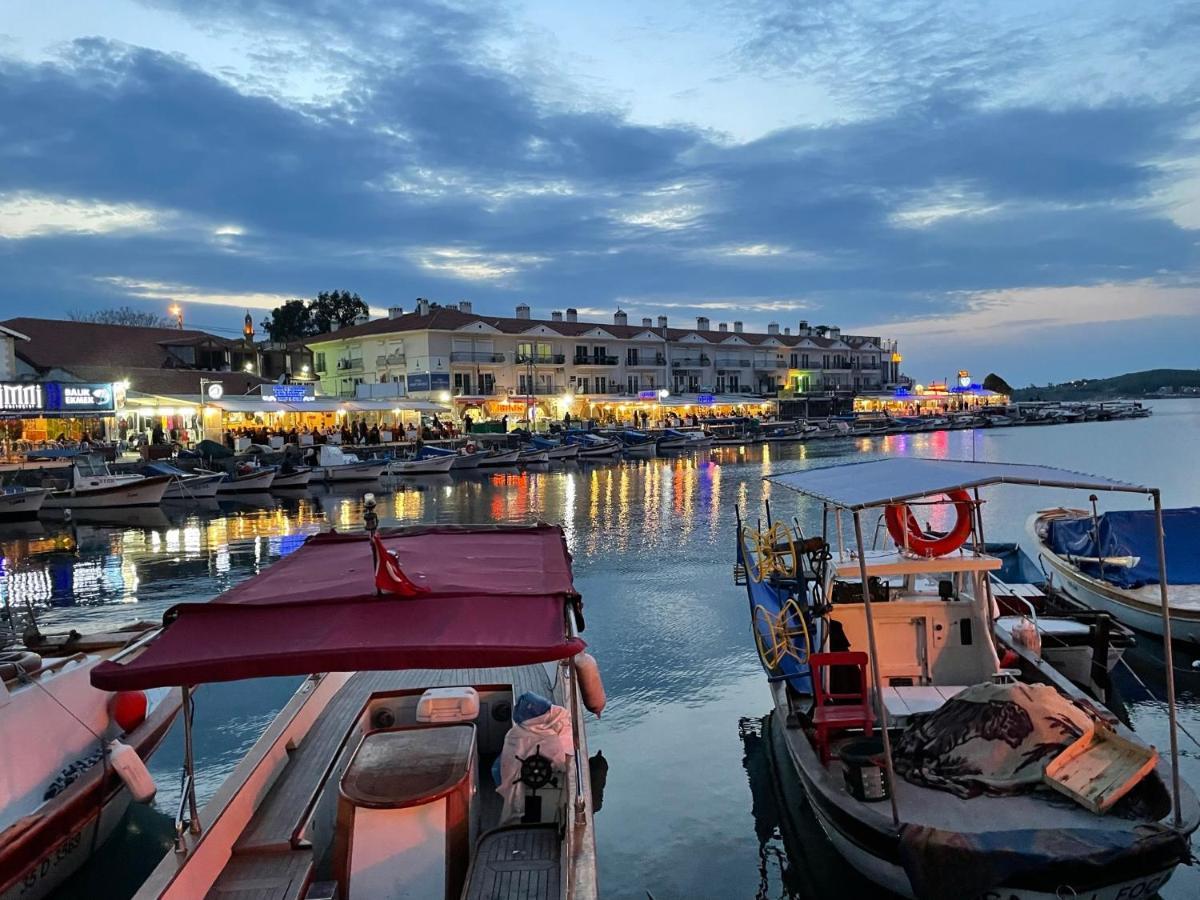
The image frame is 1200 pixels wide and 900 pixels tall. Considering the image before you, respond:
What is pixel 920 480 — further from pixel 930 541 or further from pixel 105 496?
pixel 105 496

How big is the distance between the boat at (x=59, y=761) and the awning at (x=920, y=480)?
6783mm

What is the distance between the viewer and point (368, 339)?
67.4 m

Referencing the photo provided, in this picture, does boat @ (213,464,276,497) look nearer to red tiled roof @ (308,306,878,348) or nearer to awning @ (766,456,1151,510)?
red tiled roof @ (308,306,878,348)

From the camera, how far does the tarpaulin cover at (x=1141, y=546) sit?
1489cm

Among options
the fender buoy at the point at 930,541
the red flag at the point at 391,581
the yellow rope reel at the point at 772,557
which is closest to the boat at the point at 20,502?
the yellow rope reel at the point at 772,557

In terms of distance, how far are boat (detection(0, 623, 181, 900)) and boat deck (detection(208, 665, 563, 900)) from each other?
4.16ft

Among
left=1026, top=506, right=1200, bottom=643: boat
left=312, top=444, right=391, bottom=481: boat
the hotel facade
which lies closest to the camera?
left=1026, top=506, right=1200, bottom=643: boat

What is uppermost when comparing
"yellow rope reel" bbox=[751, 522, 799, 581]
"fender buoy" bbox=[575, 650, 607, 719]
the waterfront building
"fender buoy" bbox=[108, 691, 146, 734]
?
the waterfront building

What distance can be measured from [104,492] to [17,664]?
28.5 metres

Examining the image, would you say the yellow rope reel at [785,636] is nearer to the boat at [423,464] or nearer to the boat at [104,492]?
the boat at [104,492]

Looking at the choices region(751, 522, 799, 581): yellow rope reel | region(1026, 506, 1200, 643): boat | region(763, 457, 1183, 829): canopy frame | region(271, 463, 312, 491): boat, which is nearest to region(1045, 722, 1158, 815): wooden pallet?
region(763, 457, 1183, 829): canopy frame

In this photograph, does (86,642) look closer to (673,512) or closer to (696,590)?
(696,590)

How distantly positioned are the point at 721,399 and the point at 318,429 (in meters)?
38.8

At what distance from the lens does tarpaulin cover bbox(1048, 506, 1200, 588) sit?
48.9 ft
